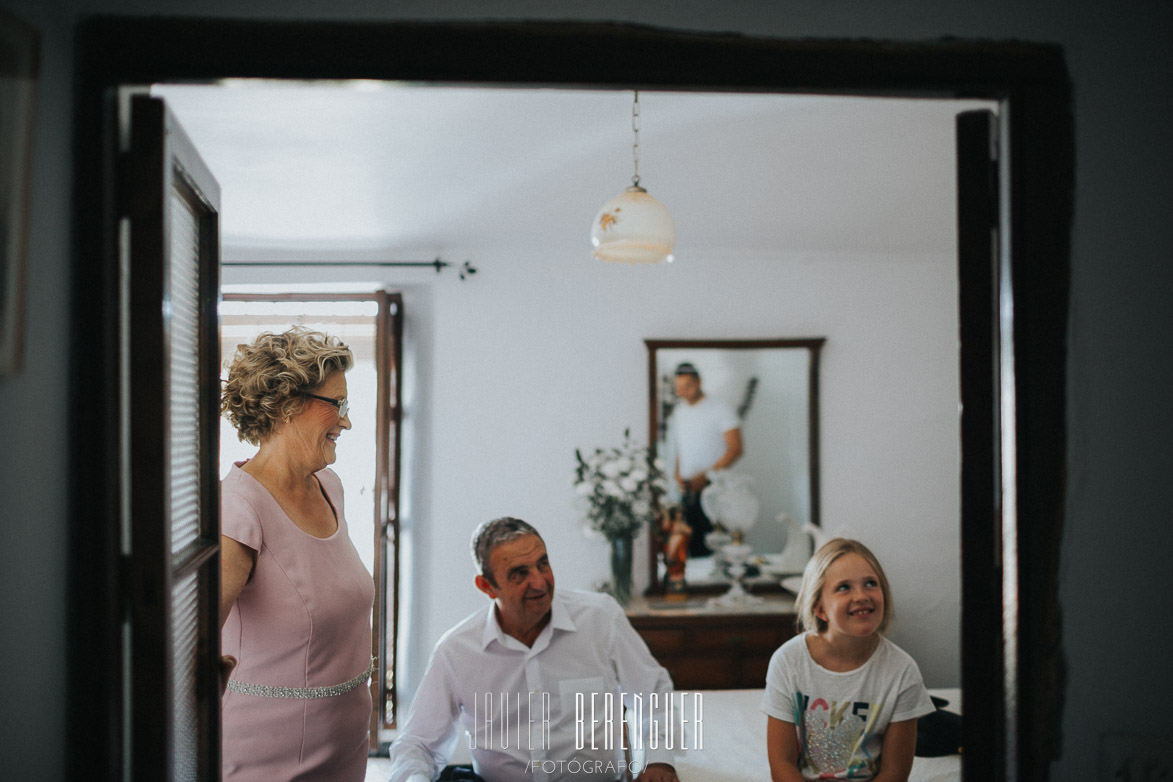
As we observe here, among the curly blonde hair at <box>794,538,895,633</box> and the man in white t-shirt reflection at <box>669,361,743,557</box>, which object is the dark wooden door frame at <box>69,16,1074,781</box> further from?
the man in white t-shirt reflection at <box>669,361,743,557</box>

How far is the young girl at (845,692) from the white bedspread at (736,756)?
0.61 ft

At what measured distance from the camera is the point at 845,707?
6.03 ft

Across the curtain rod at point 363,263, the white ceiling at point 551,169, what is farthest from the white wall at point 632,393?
the white ceiling at point 551,169

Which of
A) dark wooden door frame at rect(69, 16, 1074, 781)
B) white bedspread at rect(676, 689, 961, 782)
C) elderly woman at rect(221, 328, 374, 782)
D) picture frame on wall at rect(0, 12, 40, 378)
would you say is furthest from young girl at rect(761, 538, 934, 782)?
picture frame on wall at rect(0, 12, 40, 378)

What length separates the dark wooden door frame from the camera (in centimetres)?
97

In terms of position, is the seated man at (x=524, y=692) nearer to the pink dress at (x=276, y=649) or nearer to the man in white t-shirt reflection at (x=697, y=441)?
the pink dress at (x=276, y=649)

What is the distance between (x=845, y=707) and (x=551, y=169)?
2.67m

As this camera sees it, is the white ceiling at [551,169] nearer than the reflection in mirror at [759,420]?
Yes

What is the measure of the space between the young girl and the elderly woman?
1.07 meters

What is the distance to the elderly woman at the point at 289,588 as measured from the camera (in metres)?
1.67

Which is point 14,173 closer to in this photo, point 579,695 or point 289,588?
point 289,588

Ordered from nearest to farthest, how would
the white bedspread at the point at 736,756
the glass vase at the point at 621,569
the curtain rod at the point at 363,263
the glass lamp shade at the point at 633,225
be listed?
the white bedspread at the point at 736,756 < the glass lamp shade at the point at 633,225 < the glass vase at the point at 621,569 < the curtain rod at the point at 363,263

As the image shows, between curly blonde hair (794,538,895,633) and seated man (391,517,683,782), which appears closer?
curly blonde hair (794,538,895,633)

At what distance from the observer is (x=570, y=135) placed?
324 centimetres
